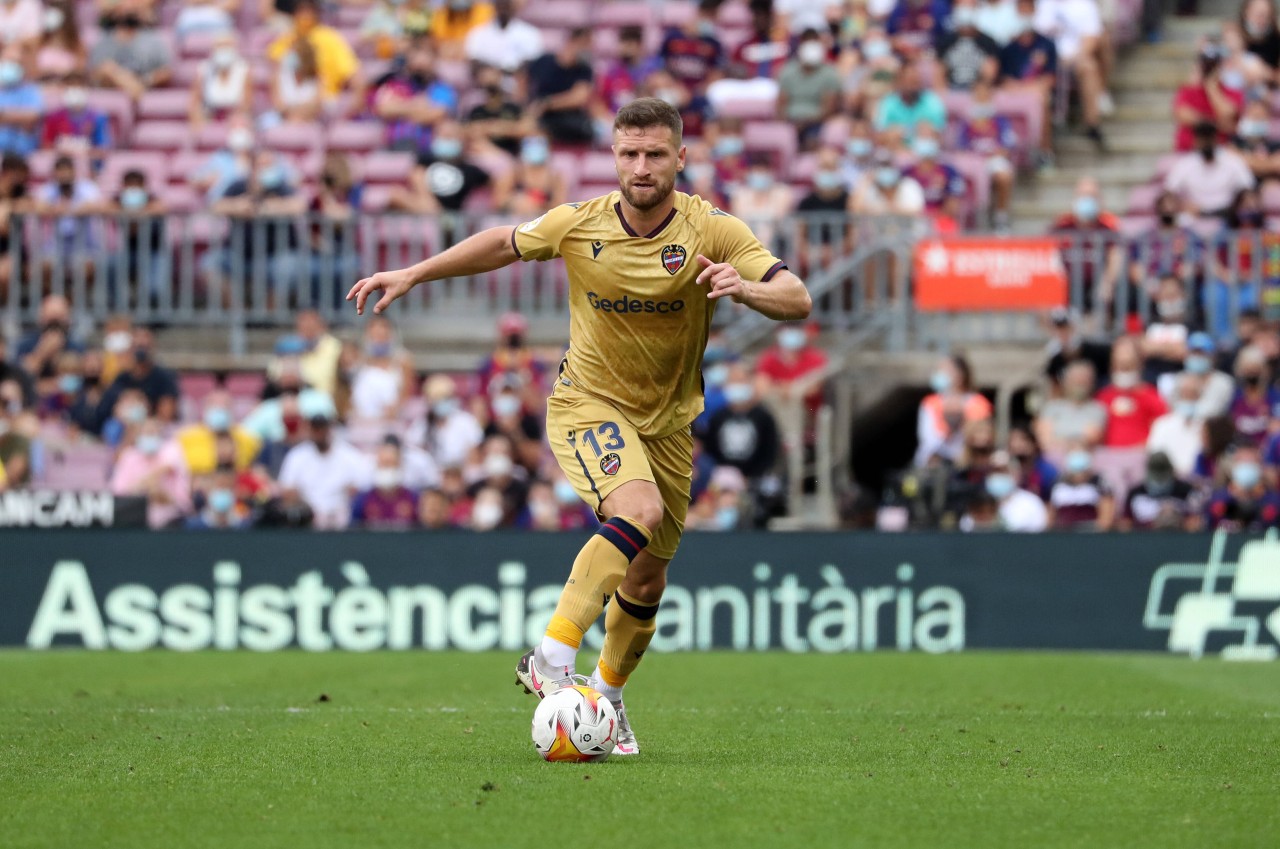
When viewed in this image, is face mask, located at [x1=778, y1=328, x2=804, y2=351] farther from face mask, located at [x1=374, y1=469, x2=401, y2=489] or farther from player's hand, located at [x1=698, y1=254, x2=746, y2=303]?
player's hand, located at [x1=698, y1=254, x2=746, y2=303]

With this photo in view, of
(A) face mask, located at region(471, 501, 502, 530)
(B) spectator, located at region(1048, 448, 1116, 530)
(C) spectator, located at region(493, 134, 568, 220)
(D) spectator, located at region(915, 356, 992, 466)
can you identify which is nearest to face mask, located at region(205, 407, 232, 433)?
(A) face mask, located at region(471, 501, 502, 530)

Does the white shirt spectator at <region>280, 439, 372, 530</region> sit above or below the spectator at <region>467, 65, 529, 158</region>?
below

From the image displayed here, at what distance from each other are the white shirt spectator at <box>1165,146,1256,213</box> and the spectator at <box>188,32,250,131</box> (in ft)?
30.7

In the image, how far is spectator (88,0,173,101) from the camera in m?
22.4

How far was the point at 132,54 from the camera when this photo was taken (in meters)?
22.5

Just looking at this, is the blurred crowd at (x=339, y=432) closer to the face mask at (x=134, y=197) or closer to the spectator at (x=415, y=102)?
the face mask at (x=134, y=197)

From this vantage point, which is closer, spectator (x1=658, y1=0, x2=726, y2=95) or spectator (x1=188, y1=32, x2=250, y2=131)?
spectator (x1=658, y1=0, x2=726, y2=95)

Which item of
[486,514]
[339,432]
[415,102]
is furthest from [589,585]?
[415,102]

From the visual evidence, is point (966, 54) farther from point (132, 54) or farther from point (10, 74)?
point (10, 74)

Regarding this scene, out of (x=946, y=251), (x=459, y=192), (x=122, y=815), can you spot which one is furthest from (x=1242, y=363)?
(x=122, y=815)

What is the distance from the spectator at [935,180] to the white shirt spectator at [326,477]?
6.07 metres

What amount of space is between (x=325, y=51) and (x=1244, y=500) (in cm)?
1129

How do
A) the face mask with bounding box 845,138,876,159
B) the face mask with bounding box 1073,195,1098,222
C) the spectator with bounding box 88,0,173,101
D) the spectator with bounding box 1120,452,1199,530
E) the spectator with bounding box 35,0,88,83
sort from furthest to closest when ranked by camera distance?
1. the spectator with bounding box 88,0,173,101
2. the spectator with bounding box 35,0,88,83
3. the face mask with bounding box 845,138,876,159
4. the face mask with bounding box 1073,195,1098,222
5. the spectator with bounding box 1120,452,1199,530

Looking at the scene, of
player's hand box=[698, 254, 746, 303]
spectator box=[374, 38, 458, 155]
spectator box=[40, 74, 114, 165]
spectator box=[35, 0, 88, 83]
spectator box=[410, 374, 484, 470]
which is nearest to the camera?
player's hand box=[698, 254, 746, 303]
